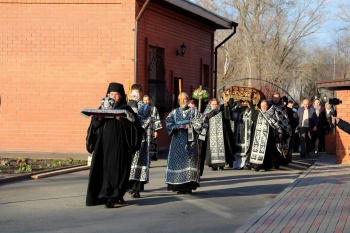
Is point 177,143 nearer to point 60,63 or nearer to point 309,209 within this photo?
point 309,209

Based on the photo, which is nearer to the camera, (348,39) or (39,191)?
(39,191)

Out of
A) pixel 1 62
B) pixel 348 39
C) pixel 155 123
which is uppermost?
pixel 348 39

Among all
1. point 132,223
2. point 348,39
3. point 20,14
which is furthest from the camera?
point 348,39

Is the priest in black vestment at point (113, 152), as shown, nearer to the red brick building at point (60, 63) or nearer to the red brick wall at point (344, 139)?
the red brick building at point (60, 63)

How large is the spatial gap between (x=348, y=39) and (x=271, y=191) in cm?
4937

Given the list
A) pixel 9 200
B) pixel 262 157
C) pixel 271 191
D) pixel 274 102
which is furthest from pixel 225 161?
pixel 9 200

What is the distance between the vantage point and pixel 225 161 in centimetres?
1689

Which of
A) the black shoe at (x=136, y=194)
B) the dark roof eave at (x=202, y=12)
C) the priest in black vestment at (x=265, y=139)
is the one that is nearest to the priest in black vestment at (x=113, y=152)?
the black shoe at (x=136, y=194)

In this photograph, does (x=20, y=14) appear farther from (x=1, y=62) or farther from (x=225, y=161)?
(x=225, y=161)

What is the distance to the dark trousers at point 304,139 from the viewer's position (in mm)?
22078

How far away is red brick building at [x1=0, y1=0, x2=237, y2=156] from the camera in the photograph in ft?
64.1

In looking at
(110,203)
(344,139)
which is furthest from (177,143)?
(344,139)

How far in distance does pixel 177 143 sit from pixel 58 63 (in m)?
8.37

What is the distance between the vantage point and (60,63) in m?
19.6
